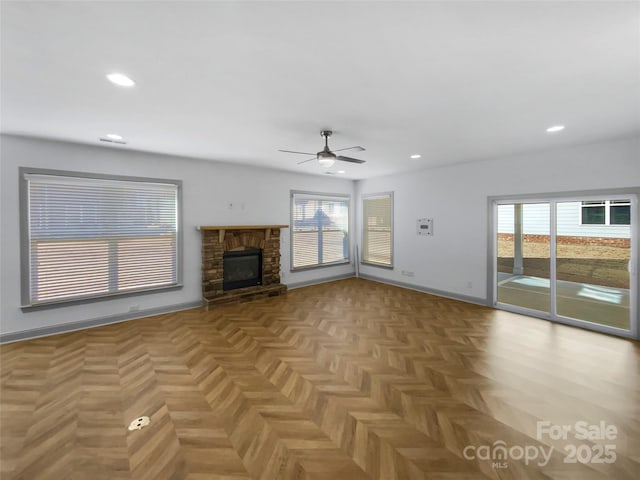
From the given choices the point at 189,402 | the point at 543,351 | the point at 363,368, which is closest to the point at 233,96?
the point at 189,402

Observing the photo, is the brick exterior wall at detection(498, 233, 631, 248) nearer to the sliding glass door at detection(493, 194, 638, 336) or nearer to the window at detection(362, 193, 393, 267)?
the sliding glass door at detection(493, 194, 638, 336)

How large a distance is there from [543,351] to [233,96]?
432 cm

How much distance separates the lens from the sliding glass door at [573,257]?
3.63 m

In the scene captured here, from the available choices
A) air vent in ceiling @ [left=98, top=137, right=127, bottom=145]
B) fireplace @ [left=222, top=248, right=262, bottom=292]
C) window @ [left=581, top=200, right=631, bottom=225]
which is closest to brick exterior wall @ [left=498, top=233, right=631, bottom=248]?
window @ [left=581, top=200, right=631, bottom=225]

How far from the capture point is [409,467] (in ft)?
5.47

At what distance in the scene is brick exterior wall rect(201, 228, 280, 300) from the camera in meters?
4.79

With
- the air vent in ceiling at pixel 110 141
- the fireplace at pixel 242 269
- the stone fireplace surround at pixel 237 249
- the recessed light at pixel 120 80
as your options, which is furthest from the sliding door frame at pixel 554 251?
the air vent in ceiling at pixel 110 141

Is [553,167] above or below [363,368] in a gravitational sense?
above

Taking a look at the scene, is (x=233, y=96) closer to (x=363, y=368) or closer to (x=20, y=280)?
(x=363, y=368)

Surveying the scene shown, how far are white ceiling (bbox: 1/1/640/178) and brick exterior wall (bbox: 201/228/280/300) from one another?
2.02 m

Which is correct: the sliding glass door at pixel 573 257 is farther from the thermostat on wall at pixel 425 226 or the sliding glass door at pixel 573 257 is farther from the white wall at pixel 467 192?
the thermostat on wall at pixel 425 226

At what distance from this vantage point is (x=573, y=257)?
397 centimetres

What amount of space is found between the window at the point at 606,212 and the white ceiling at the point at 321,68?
0.92m

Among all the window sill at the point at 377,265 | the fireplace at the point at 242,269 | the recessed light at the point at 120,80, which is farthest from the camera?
the window sill at the point at 377,265
